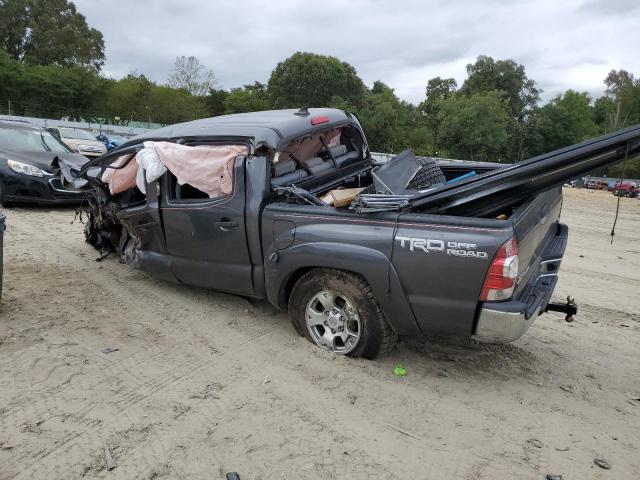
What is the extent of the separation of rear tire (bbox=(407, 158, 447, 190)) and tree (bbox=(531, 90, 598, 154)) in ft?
174

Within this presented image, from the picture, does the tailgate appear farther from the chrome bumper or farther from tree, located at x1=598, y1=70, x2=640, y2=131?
tree, located at x1=598, y1=70, x2=640, y2=131

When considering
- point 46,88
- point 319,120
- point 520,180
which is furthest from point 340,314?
point 46,88

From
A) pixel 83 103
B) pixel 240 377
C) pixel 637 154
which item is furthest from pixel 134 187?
pixel 83 103

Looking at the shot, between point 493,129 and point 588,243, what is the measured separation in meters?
37.0

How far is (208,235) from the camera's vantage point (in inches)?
176

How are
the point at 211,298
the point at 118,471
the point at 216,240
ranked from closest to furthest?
the point at 118,471 < the point at 216,240 < the point at 211,298

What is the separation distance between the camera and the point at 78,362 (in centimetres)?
383

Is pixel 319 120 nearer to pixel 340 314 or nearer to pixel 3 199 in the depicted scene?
pixel 340 314

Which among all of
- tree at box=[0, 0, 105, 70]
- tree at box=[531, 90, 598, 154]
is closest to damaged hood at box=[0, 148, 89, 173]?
tree at box=[531, 90, 598, 154]

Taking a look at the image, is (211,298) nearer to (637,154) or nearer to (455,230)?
(455,230)

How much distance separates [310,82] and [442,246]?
190 feet

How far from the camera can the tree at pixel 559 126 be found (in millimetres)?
53500

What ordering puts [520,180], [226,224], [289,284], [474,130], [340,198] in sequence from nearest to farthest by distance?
[520,180] → [340,198] → [289,284] → [226,224] → [474,130]

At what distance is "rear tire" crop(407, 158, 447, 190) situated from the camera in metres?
4.63
